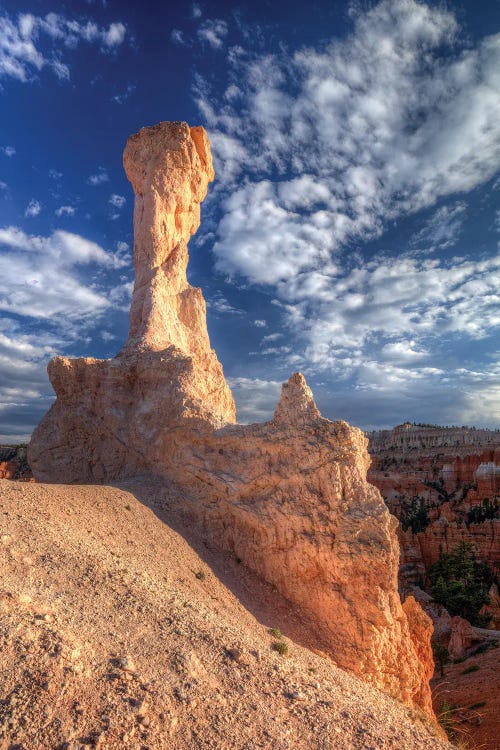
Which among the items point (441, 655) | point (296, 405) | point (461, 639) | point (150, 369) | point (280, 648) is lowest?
point (441, 655)

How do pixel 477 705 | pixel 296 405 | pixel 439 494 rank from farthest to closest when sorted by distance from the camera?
pixel 439 494
pixel 477 705
pixel 296 405

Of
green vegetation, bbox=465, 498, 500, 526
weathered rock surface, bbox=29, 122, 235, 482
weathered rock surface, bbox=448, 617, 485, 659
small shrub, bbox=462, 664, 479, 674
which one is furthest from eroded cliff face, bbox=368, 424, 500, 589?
weathered rock surface, bbox=29, 122, 235, 482

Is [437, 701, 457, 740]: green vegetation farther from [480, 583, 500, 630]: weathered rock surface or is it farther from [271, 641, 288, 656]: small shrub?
[480, 583, 500, 630]: weathered rock surface

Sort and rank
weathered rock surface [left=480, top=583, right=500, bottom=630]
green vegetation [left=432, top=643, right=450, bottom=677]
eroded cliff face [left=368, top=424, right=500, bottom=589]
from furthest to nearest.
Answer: eroded cliff face [left=368, top=424, right=500, bottom=589] < weathered rock surface [left=480, top=583, right=500, bottom=630] < green vegetation [left=432, top=643, right=450, bottom=677]

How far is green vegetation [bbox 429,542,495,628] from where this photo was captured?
1621 inches

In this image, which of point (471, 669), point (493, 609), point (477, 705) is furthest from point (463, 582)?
point (477, 705)

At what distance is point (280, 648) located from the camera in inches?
383

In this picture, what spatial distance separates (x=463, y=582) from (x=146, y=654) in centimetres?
4640

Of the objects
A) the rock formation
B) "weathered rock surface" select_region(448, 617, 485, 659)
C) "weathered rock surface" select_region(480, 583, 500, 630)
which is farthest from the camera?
"weathered rock surface" select_region(480, 583, 500, 630)

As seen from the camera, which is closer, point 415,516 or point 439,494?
point 415,516

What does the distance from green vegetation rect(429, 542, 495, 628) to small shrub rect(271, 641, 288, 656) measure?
38323mm

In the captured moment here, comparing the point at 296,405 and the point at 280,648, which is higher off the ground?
the point at 296,405

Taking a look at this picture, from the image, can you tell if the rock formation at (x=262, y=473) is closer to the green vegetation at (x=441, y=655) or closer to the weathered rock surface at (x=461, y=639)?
the green vegetation at (x=441, y=655)

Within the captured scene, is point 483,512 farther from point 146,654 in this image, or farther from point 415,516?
point 146,654
